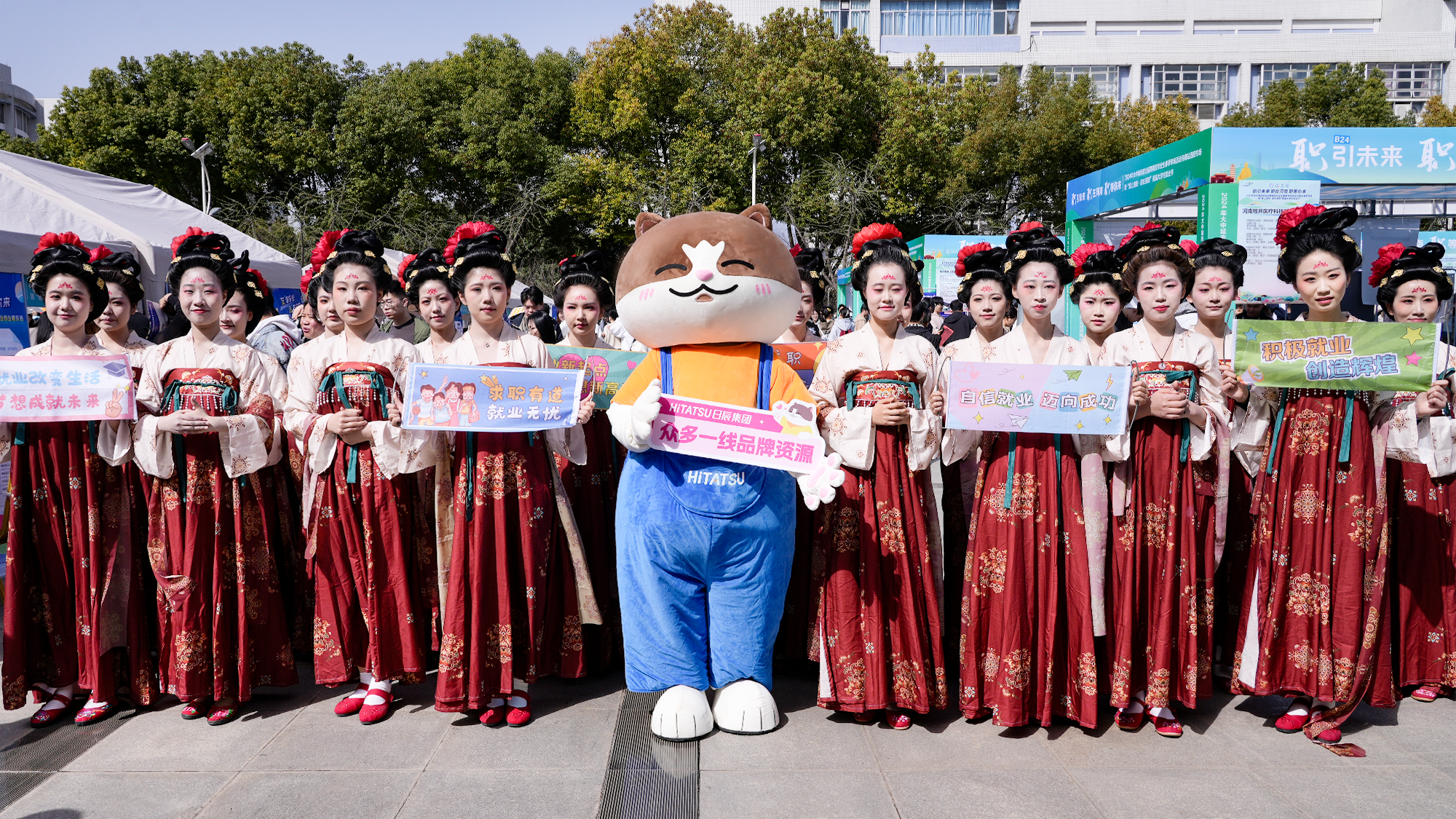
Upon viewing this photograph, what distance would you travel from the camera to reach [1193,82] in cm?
Result: 3953

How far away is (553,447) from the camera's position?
A: 3811mm

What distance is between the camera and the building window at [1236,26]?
4234 cm

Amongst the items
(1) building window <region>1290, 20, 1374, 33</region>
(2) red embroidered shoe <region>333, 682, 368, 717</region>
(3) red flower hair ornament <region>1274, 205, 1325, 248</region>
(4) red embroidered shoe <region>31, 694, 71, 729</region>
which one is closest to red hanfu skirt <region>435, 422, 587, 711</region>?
(2) red embroidered shoe <region>333, 682, 368, 717</region>

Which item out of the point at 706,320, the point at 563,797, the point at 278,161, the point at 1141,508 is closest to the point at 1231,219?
the point at 1141,508

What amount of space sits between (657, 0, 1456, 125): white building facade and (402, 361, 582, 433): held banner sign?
1517 inches

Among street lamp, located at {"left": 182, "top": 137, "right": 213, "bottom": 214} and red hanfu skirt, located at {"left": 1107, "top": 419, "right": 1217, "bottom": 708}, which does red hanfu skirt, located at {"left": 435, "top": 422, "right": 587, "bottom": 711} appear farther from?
street lamp, located at {"left": 182, "top": 137, "right": 213, "bottom": 214}

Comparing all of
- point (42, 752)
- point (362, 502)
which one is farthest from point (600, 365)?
point (42, 752)

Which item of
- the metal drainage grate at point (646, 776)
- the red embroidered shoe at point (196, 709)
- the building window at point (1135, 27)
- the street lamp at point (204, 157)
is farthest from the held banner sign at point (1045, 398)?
the building window at point (1135, 27)

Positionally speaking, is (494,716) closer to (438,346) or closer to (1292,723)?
(438,346)

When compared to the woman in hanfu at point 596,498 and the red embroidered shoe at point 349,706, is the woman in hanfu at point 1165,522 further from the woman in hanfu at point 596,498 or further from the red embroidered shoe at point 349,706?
the red embroidered shoe at point 349,706

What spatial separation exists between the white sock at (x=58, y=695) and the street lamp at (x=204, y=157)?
1664 cm

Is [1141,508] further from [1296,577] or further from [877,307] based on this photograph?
[877,307]

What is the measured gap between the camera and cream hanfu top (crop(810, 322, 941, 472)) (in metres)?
3.45

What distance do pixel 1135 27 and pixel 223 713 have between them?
49061 mm
